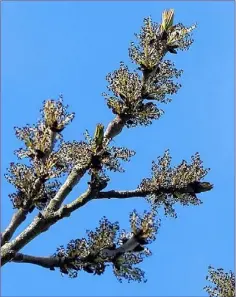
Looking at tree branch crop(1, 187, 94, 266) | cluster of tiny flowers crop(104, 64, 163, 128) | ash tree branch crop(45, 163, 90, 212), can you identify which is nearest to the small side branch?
tree branch crop(1, 187, 94, 266)

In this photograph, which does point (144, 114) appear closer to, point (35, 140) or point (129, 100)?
point (129, 100)

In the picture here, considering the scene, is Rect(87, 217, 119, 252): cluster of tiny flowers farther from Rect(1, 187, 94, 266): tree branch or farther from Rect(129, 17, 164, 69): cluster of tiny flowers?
Rect(129, 17, 164, 69): cluster of tiny flowers

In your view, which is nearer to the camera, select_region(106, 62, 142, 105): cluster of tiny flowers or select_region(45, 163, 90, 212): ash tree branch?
select_region(45, 163, 90, 212): ash tree branch

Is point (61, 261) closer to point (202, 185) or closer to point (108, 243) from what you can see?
point (108, 243)

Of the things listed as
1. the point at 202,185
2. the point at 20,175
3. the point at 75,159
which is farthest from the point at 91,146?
the point at 202,185

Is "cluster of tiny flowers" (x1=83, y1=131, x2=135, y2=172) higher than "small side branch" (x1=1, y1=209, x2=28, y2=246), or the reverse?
"cluster of tiny flowers" (x1=83, y1=131, x2=135, y2=172)

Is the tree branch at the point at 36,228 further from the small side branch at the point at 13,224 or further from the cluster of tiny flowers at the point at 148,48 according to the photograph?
the cluster of tiny flowers at the point at 148,48

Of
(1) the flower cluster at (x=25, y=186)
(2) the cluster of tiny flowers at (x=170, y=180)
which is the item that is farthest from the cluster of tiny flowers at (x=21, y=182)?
(2) the cluster of tiny flowers at (x=170, y=180)
